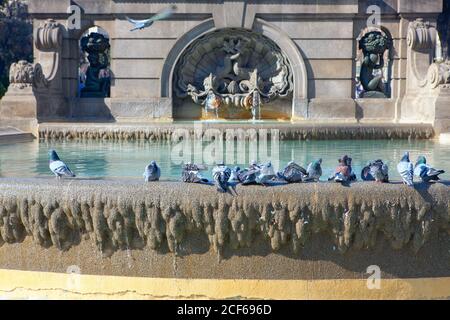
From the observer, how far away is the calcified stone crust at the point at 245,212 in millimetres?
5273

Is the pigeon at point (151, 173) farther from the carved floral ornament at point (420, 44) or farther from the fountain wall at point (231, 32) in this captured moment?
the carved floral ornament at point (420, 44)

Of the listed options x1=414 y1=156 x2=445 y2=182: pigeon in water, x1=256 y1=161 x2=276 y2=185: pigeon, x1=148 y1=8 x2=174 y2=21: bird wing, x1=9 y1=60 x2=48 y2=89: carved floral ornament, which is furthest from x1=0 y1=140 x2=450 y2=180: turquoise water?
x1=148 y1=8 x2=174 y2=21: bird wing

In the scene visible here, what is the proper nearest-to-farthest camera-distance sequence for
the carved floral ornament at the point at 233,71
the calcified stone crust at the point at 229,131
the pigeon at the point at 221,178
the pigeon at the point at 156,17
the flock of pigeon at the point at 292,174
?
the pigeon at the point at 221,178
the flock of pigeon at the point at 292,174
the calcified stone crust at the point at 229,131
the pigeon at the point at 156,17
the carved floral ornament at the point at 233,71

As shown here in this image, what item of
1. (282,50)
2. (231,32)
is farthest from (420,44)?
(231,32)

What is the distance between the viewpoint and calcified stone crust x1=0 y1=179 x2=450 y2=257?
17.3 ft

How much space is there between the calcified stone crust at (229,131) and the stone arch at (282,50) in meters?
4.04

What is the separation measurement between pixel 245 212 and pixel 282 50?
11.0 metres

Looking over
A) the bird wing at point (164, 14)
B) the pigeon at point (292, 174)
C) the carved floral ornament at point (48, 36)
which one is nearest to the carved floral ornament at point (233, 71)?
the bird wing at point (164, 14)

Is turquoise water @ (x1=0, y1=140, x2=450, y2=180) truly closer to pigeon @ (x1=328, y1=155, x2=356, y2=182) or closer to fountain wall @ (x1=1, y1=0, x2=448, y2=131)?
pigeon @ (x1=328, y1=155, x2=356, y2=182)

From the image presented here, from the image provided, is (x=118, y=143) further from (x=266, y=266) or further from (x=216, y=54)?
(x=266, y=266)

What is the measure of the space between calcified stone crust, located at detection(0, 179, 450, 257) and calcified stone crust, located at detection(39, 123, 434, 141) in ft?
18.8

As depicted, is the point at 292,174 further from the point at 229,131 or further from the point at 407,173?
the point at 229,131

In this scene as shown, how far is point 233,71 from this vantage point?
16156 mm

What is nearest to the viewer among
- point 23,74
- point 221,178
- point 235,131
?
point 221,178
